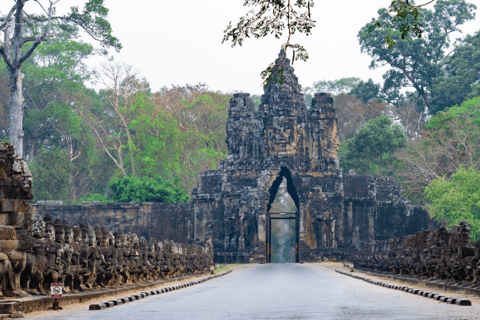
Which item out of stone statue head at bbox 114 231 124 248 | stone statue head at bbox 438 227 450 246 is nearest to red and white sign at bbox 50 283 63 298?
stone statue head at bbox 114 231 124 248

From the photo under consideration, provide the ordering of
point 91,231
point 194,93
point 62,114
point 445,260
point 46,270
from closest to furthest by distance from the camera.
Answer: point 46,270
point 91,231
point 445,260
point 62,114
point 194,93

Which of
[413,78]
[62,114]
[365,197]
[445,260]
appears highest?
[413,78]

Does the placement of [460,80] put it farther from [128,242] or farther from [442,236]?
[128,242]

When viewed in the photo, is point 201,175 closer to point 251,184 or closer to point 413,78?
point 251,184

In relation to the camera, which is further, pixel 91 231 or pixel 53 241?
pixel 91 231

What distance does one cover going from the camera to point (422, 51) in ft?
252

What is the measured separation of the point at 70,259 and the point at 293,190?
138ft

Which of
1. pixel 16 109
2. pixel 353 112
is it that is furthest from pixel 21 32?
pixel 353 112

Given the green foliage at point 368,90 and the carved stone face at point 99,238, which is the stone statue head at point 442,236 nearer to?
the carved stone face at point 99,238

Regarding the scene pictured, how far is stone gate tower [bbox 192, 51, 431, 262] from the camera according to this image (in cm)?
5128

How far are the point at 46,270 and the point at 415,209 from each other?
45184 millimetres

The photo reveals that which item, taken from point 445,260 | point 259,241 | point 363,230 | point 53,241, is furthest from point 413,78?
point 53,241

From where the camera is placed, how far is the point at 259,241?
50.4 meters

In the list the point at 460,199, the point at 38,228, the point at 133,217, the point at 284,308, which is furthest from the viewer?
the point at 133,217
